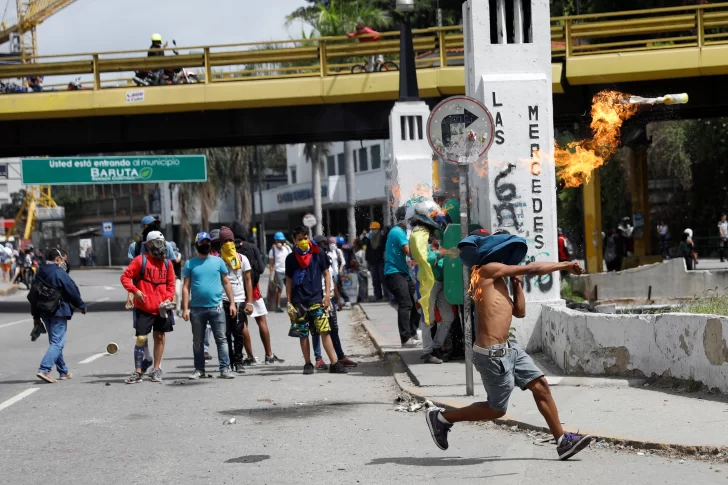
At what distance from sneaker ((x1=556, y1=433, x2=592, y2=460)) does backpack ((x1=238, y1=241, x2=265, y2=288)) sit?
717 cm

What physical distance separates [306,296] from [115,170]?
92.9 ft

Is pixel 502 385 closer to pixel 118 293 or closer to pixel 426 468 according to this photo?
pixel 426 468

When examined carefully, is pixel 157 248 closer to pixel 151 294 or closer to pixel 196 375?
pixel 151 294

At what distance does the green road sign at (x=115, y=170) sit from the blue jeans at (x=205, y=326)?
2606 centimetres

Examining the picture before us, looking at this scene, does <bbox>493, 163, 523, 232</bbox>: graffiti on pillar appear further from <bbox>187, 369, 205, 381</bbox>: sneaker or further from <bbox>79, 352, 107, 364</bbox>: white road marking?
<bbox>79, 352, 107, 364</bbox>: white road marking

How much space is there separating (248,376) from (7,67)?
15.9m

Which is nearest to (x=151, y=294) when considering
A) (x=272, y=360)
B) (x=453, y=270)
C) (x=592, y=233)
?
(x=272, y=360)

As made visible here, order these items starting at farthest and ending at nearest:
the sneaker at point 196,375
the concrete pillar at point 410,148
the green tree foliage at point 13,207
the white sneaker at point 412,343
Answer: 1. the green tree foliage at point 13,207
2. the concrete pillar at point 410,148
3. the white sneaker at point 412,343
4. the sneaker at point 196,375

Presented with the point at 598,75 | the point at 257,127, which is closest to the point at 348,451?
the point at 598,75

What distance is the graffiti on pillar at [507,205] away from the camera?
39.3 feet

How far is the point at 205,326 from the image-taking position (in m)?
11.8

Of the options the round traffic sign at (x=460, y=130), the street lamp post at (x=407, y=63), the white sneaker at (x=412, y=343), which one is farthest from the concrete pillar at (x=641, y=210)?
the round traffic sign at (x=460, y=130)

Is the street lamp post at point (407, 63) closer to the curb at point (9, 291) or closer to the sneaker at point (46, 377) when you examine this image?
the sneaker at point (46, 377)

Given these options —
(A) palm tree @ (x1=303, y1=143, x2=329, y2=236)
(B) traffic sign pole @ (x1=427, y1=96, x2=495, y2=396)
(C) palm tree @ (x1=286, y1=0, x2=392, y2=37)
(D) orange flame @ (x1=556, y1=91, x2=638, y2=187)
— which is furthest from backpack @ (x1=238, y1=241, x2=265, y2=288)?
(A) palm tree @ (x1=303, y1=143, x2=329, y2=236)
